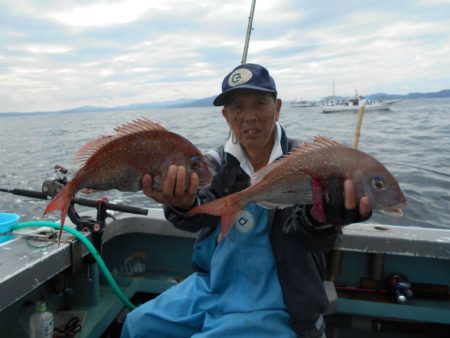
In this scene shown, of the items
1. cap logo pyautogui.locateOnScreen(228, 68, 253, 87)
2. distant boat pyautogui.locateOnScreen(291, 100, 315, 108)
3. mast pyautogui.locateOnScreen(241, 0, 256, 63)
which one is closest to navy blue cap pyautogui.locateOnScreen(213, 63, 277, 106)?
Answer: cap logo pyautogui.locateOnScreen(228, 68, 253, 87)

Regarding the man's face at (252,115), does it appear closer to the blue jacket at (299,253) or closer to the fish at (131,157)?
the blue jacket at (299,253)

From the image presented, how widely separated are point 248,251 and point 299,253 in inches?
15.2

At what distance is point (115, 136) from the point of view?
7.73 feet

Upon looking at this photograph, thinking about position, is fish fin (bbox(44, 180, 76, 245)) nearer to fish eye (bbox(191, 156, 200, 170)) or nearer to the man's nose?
fish eye (bbox(191, 156, 200, 170))

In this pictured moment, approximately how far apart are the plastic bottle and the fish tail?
1.79m

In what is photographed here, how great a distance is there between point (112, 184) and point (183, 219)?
0.65 metres

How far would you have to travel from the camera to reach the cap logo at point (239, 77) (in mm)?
2762

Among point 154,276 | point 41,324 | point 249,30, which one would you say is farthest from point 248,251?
point 249,30

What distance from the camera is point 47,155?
20.5 metres

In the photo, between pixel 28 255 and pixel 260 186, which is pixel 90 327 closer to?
pixel 28 255

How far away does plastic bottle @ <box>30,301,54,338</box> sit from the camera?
2.98m

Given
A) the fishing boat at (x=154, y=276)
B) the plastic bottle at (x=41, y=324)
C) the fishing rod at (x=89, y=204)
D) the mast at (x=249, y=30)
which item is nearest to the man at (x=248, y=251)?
the plastic bottle at (x=41, y=324)

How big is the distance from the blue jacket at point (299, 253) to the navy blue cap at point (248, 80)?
572 mm

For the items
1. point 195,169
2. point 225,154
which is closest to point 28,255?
point 195,169
